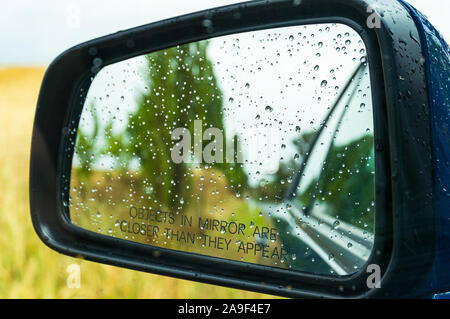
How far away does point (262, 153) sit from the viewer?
1.47m

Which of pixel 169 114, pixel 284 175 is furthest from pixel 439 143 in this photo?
pixel 169 114

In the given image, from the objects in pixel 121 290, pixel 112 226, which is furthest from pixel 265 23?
pixel 121 290

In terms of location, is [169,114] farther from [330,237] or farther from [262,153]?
[330,237]

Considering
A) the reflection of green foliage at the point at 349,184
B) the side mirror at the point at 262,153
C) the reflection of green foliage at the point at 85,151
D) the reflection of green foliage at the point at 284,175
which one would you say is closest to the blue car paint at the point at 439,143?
the side mirror at the point at 262,153

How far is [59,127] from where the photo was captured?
2045mm

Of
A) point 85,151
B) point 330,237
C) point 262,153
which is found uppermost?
point 262,153

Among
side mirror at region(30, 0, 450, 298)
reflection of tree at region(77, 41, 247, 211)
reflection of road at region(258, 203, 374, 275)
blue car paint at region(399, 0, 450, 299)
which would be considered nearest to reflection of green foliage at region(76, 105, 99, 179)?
side mirror at region(30, 0, 450, 298)

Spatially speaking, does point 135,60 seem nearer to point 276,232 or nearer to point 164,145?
point 164,145

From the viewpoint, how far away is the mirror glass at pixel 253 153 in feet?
4.32

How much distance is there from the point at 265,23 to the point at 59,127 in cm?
91

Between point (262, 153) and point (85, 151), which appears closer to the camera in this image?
point (262, 153)

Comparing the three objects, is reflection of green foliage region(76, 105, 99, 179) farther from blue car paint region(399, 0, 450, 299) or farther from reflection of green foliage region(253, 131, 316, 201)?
blue car paint region(399, 0, 450, 299)

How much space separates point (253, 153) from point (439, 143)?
0.52m

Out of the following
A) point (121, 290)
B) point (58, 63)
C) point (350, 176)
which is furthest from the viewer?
point (121, 290)
